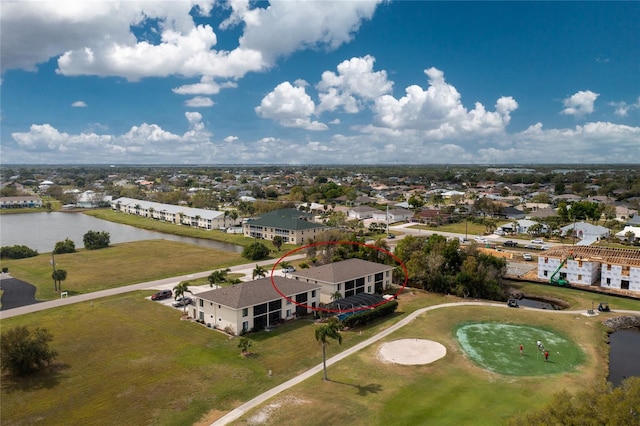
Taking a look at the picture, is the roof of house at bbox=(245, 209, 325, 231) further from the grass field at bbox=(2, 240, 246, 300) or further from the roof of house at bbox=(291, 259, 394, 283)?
the roof of house at bbox=(291, 259, 394, 283)

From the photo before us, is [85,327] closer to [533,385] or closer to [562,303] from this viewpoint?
[533,385]

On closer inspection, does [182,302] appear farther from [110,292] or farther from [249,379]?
[249,379]

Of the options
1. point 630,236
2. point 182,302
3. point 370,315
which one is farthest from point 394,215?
point 182,302

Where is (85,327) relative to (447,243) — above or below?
below

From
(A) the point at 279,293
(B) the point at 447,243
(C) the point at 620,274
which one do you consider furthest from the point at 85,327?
(C) the point at 620,274

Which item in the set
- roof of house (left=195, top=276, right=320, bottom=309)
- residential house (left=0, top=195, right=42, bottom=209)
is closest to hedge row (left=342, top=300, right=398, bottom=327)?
roof of house (left=195, top=276, right=320, bottom=309)

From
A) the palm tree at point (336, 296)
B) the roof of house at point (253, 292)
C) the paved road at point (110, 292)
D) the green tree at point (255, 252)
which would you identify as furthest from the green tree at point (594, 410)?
the green tree at point (255, 252)

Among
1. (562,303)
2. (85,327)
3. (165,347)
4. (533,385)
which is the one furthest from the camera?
(562,303)
